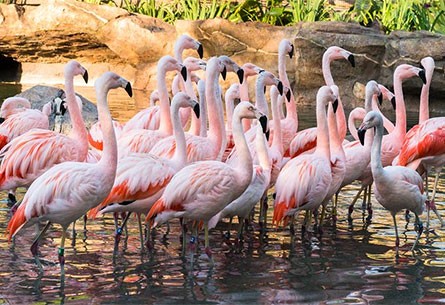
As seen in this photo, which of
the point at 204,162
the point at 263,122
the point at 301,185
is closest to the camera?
the point at 204,162

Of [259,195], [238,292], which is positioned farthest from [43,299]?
[259,195]

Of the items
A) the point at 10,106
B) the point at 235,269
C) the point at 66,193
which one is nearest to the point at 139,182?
the point at 66,193

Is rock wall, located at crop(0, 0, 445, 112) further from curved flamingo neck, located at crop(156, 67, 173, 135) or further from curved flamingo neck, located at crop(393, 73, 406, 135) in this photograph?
curved flamingo neck, located at crop(156, 67, 173, 135)

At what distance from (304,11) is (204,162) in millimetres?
11562

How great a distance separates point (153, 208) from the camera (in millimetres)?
6422

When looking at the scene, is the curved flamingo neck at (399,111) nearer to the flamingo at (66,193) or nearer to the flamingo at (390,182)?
the flamingo at (390,182)

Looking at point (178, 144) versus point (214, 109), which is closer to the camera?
point (178, 144)

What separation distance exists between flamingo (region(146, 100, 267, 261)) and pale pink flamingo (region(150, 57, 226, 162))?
103cm

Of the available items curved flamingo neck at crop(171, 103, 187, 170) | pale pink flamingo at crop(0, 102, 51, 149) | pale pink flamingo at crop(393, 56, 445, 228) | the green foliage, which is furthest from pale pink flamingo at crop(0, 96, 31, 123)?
the green foliage

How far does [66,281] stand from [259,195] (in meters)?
1.68

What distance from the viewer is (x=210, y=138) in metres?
7.81

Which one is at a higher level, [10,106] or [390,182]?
[10,106]

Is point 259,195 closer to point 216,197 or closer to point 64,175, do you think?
point 216,197

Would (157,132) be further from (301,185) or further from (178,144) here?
(301,185)
